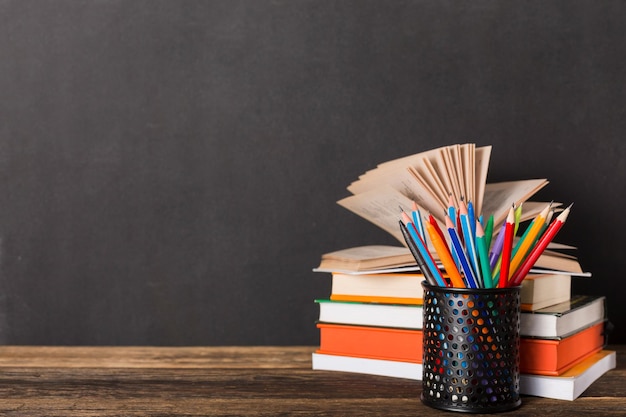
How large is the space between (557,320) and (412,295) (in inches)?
7.5

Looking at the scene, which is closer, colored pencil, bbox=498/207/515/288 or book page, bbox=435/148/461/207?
colored pencil, bbox=498/207/515/288

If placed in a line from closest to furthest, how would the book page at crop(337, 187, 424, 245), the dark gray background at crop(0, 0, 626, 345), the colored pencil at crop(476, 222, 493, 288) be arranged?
the colored pencil at crop(476, 222, 493, 288)
the book page at crop(337, 187, 424, 245)
the dark gray background at crop(0, 0, 626, 345)

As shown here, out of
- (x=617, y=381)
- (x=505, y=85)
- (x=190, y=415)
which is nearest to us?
(x=190, y=415)

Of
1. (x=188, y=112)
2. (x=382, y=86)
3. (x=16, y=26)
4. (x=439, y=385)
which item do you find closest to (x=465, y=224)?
(x=439, y=385)

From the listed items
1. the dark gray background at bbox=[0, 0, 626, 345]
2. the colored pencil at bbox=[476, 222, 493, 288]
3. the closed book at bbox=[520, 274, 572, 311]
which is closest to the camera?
the colored pencil at bbox=[476, 222, 493, 288]

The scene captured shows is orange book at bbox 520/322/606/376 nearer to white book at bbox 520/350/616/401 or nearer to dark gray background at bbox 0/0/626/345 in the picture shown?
white book at bbox 520/350/616/401

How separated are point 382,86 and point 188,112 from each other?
34 cm

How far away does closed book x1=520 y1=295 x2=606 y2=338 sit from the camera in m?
0.91

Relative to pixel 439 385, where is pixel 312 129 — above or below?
above

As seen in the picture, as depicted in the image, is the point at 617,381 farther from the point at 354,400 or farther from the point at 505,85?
the point at 505,85

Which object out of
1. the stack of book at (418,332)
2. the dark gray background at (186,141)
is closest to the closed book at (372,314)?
the stack of book at (418,332)

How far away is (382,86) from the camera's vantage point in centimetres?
131

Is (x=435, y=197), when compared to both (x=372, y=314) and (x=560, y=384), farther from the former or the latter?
(x=560, y=384)

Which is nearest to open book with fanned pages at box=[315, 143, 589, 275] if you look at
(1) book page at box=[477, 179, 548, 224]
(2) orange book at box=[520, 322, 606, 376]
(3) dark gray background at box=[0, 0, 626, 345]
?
(1) book page at box=[477, 179, 548, 224]
